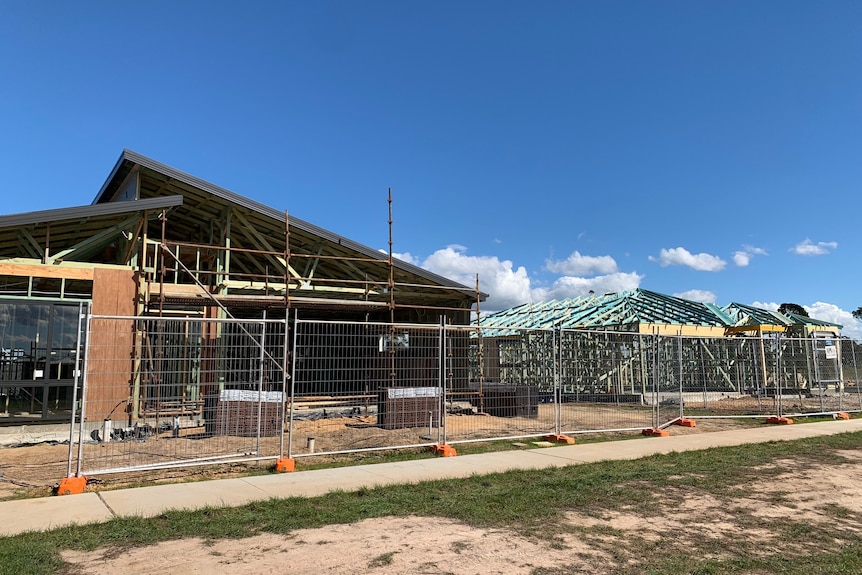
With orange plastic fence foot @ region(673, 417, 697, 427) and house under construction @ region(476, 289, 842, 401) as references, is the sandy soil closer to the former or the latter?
orange plastic fence foot @ region(673, 417, 697, 427)

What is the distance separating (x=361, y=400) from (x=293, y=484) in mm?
7894

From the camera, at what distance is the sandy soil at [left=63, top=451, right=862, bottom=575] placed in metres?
4.59

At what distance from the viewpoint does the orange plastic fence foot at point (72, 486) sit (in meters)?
7.21

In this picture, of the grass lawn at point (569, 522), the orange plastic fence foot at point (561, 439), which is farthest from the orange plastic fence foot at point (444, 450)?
the orange plastic fence foot at point (561, 439)

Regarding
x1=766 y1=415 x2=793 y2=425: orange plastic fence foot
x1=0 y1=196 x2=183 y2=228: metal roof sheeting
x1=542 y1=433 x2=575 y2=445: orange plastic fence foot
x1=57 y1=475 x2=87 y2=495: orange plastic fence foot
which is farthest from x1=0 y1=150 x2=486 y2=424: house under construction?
x1=766 y1=415 x2=793 y2=425: orange plastic fence foot

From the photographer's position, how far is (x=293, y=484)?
7.66 meters

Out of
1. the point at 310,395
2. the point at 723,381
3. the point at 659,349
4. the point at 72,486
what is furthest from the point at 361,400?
the point at 723,381

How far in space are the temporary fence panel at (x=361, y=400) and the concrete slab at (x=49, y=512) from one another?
357cm

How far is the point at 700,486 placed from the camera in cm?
757

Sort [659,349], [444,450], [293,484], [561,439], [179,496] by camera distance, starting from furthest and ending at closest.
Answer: [659,349]
[561,439]
[444,450]
[293,484]
[179,496]

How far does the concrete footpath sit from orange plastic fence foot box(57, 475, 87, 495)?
204mm

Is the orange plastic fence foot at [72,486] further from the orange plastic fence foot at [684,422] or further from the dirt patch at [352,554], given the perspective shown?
the orange plastic fence foot at [684,422]

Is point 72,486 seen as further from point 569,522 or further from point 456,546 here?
point 569,522

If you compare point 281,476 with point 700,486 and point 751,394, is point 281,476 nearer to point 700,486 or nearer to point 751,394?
point 700,486
